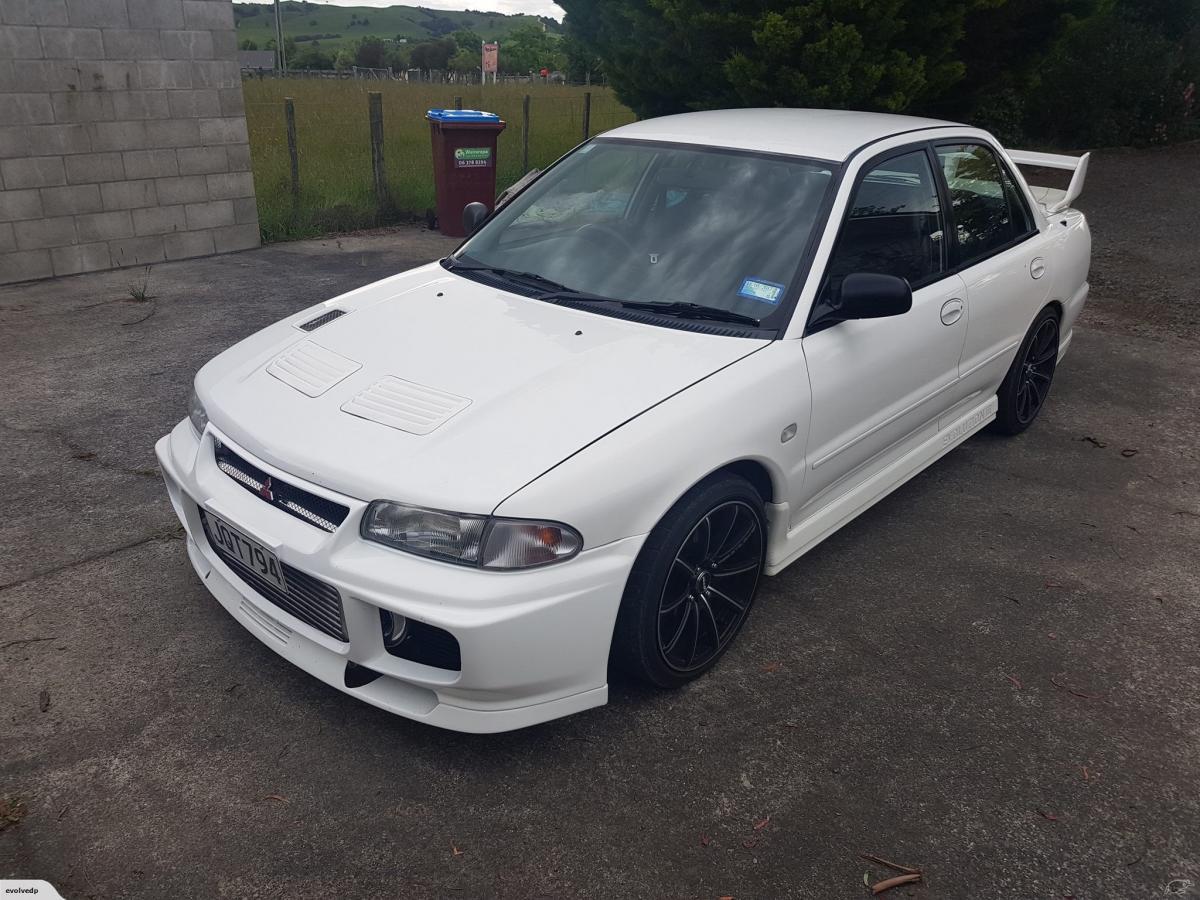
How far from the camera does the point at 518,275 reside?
3.60m

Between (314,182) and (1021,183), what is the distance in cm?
750

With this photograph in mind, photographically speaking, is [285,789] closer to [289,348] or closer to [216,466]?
[216,466]

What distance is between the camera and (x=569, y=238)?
3.69 m

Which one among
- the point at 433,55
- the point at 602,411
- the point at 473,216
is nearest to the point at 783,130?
the point at 473,216

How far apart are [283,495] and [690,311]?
56.7 inches

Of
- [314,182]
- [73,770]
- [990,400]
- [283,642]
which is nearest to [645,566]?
[283,642]

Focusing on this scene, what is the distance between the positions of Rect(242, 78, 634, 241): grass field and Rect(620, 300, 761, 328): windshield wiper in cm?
695

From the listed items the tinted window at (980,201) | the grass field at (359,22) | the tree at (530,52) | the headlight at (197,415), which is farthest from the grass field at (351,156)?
the grass field at (359,22)

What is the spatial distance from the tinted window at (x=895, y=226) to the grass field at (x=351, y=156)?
7.03 metres

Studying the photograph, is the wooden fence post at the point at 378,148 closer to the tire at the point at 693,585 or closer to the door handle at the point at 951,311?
the door handle at the point at 951,311

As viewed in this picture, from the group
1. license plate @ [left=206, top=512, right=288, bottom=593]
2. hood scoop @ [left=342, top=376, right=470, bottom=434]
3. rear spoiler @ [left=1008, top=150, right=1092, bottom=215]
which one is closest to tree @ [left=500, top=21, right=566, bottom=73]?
rear spoiler @ [left=1008, top=150, right=1092, bottom=215]

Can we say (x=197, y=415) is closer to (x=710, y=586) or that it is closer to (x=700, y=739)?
(x=710, y=586)

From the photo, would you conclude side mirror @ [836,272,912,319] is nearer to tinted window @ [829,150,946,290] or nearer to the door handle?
tinted window @ [829,150,946,290]

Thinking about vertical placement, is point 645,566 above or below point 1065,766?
above
